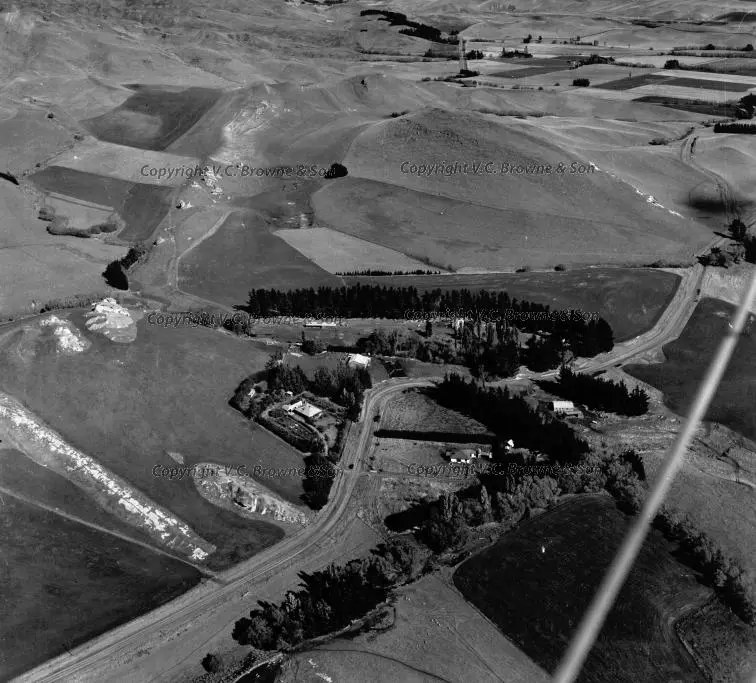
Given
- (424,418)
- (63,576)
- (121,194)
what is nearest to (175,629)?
(63,576)

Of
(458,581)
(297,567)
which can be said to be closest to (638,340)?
(458,581)

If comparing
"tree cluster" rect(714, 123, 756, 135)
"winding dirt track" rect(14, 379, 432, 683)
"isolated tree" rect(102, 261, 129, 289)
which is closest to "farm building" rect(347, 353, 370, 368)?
"winding dirt track" rect(14, 379, 432, 683)

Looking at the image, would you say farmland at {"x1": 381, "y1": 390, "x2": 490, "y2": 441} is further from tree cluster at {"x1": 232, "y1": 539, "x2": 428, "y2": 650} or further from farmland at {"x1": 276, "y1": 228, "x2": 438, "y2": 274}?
farmland at {"x1": 276, "y1": 228, "x2": 438, "y2": 274}

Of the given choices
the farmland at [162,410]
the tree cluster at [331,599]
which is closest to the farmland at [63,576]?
the farmland at [162,410]

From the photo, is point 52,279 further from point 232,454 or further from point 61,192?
point 232,454

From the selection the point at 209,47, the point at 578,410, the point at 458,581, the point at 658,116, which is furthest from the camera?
the point at 209,47

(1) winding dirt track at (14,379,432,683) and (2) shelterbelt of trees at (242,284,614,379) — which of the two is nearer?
(1) winding dirt track at (14,379,432,683)

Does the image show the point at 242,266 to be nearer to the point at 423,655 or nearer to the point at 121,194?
the point at 121,194
